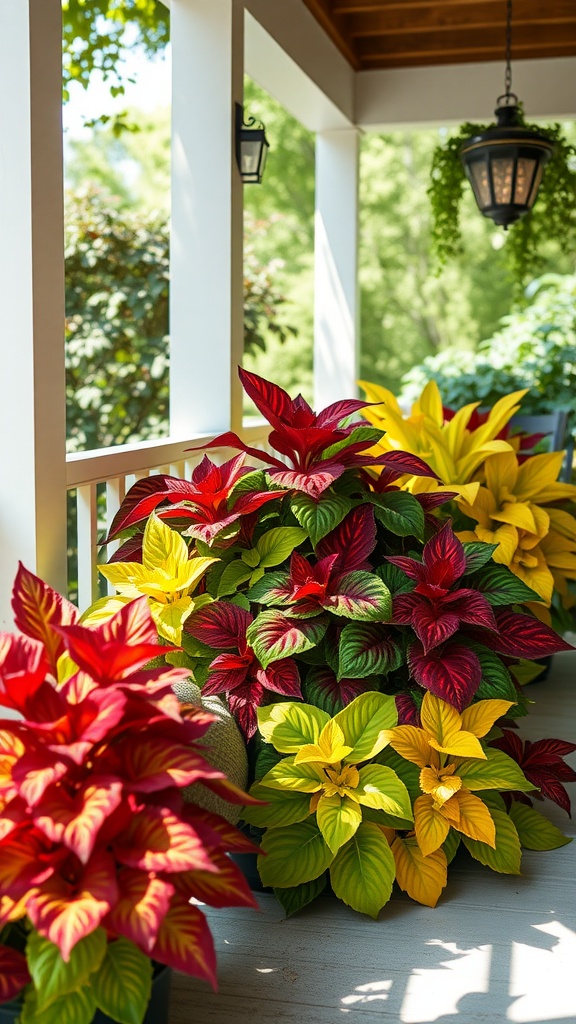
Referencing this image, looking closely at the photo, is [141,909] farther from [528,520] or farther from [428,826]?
[528,520]

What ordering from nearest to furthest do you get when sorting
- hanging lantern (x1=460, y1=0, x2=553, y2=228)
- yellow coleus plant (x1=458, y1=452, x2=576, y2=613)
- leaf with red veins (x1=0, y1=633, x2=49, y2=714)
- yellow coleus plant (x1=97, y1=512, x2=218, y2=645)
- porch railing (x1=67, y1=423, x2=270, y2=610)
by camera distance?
leaf with red veins (x1=0, y1=633, x2=49, y2=714)
yellow coleus plant (x1=97, y1=512, x2=218, y2=645)
porch railing (x1=67, y1=423, x2=270, y2=610)
yellow coleus plant (x1=458, y1=452, x2=576, y2=613)
hanging lantern (x1=460, y1=0, x2=553, y2=228)

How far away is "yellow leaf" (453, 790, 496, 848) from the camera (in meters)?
2.00

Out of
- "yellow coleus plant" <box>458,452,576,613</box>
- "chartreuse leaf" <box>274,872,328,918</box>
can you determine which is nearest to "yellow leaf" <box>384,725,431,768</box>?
"chartreuse leaf" <box>274,872,328,918</box>

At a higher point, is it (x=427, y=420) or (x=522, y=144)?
(x=522, y=144)

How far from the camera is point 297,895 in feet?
6.46

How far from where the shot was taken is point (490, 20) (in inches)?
189

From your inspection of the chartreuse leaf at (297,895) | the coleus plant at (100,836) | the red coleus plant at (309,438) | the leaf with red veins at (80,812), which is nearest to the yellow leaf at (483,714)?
the chartreuse leaf at (297,895)

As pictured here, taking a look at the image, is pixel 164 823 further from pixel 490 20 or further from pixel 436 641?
pixel 490 20

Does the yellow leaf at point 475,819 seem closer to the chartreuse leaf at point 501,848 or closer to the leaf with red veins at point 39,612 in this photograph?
the chartreuse leaf at point 501,848

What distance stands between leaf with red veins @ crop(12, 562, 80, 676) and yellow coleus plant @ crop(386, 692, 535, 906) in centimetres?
72

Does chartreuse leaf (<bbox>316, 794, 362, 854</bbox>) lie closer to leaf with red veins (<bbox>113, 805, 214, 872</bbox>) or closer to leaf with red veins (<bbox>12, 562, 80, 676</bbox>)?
leaf with red veins (<bbox>113, 805, 214, 872</bbox>)

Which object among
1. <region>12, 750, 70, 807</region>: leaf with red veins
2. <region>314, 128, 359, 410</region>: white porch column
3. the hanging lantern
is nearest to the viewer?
<region>12, 750, 70, 807</region>: leaf with red veins

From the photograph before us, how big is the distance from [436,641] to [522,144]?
2.61 m

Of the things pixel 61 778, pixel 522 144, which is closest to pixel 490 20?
pixel 522 144
